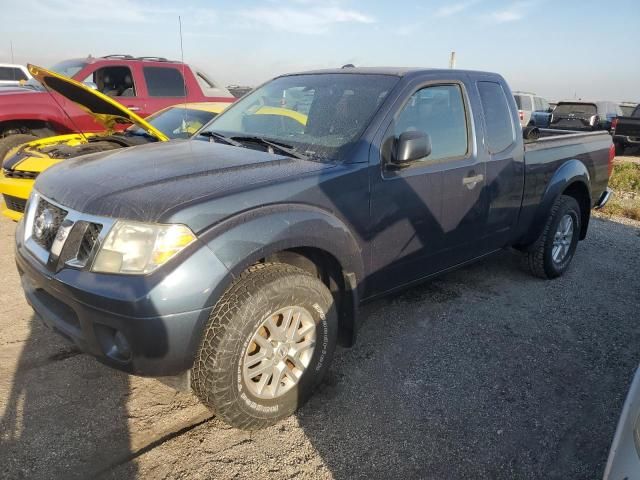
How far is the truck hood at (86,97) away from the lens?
4.07 metres

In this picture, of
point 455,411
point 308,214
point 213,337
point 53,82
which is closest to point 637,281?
point 455,411

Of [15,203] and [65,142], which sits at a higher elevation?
[65,142]

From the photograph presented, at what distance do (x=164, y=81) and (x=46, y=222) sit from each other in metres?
6.34

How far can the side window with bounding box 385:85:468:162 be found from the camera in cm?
314

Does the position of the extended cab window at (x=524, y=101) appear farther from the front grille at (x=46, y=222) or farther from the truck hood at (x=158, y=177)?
the front grille at (x=46, y=222)

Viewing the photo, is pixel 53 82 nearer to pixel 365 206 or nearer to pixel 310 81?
pixel 310 81

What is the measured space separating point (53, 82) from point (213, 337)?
10.6 feet

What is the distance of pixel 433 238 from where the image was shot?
330 cm

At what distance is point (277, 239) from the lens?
2355 mm

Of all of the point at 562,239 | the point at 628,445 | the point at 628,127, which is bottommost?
the point at 562,239

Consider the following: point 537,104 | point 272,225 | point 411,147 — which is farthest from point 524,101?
point 272,225

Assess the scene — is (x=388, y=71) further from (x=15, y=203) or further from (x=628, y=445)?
(x=15, y=203)

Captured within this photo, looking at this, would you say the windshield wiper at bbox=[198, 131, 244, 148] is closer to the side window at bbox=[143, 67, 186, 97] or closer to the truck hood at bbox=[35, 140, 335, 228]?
the truck hood at bbox=[35, 140, 335, 228]

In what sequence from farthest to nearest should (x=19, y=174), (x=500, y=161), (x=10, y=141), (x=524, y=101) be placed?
(x=524, y=101) < (x=10, y=141) < (x=19, y=174) < (x=500, y=161)
